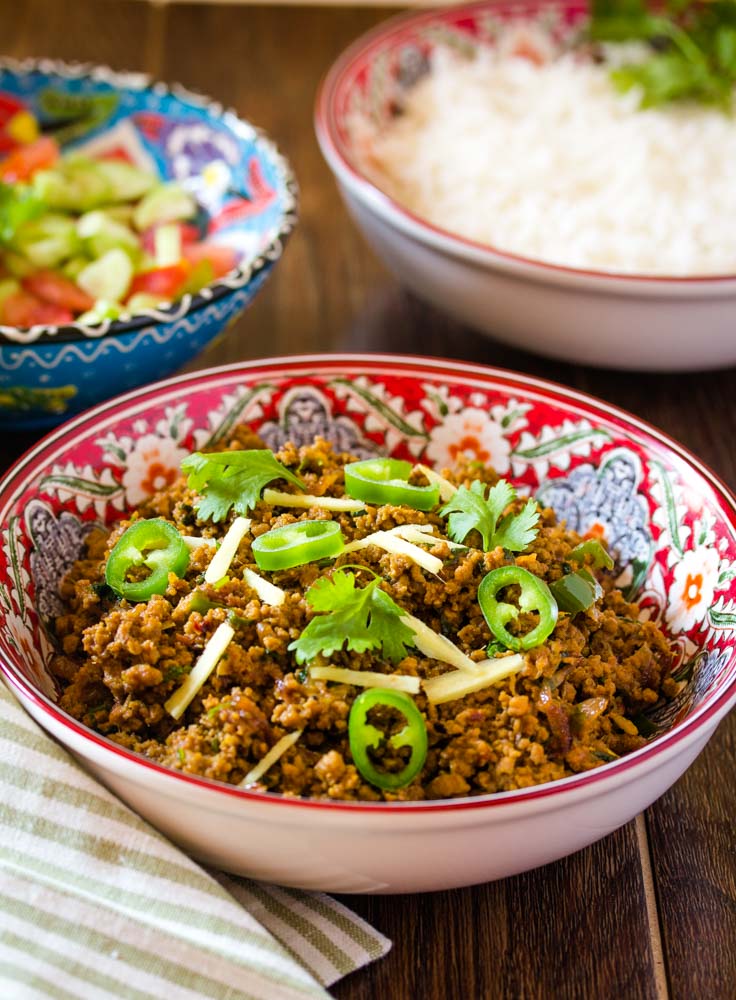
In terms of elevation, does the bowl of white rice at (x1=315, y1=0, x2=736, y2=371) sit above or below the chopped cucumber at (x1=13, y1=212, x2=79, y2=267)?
above

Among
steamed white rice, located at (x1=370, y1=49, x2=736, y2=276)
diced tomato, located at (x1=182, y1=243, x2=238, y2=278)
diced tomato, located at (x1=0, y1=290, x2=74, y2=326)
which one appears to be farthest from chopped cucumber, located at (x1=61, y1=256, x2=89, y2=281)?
steamed white rice, located at (x1=370, y1=49, x2=736, y2=276)

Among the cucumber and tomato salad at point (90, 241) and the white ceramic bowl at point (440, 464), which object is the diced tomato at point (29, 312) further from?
the white ceramic bowl at point (440, 464)

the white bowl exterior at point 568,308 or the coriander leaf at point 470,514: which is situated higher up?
the coriander leaf at point 470,514

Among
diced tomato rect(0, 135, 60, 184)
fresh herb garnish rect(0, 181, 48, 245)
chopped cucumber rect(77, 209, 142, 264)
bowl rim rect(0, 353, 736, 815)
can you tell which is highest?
bowl rim rect(0, 353, 736, 815)

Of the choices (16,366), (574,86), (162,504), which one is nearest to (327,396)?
(162,504)

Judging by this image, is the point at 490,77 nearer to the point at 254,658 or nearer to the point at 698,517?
the point at 698,517

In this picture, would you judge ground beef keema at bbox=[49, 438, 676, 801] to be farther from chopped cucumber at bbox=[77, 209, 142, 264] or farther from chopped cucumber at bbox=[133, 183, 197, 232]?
chopped cucumber at bbox=[133, 183, 197, 232]

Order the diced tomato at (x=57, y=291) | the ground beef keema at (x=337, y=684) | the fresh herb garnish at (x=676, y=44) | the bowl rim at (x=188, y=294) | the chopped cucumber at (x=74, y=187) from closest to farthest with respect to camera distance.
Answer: the ground beef keema at (x=337, y=684)
the bowl rim at (x=188, y=294)
the diced tomato at (x=57, y=291)
the chopped cucumber at (x=74, y=187)
the fresh herb garnish at (x=676, y=44)

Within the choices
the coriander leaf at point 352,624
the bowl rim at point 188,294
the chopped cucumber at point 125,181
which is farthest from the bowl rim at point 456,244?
→ the coriander leaf at point 352,624

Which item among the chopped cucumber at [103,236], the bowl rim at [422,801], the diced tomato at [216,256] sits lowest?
the diced tomato at [216,256]
